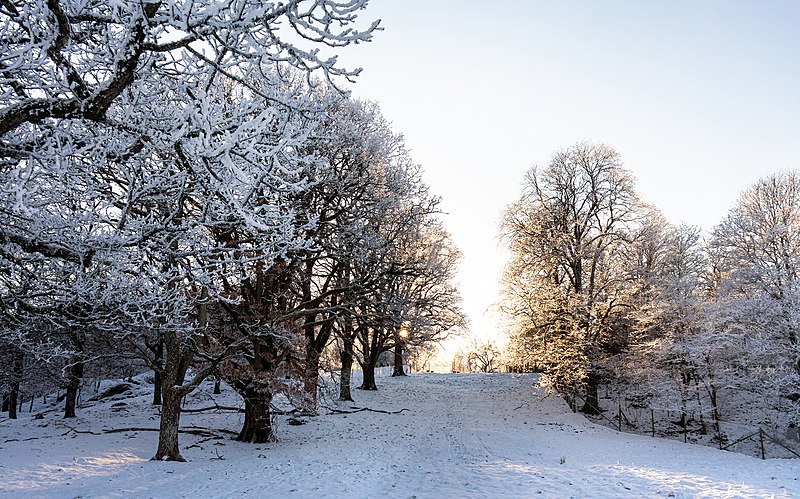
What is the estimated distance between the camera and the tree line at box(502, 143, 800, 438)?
16.0 meters

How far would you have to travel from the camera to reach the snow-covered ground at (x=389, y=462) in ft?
29.2

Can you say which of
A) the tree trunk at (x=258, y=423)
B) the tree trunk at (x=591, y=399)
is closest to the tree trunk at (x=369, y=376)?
the tree trunk at (x=591, y=399)

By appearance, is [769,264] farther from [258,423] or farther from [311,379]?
[258,423]

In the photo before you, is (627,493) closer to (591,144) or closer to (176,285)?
(176,285)

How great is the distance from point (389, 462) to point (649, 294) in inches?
593

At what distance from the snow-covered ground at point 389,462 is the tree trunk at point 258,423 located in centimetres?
51

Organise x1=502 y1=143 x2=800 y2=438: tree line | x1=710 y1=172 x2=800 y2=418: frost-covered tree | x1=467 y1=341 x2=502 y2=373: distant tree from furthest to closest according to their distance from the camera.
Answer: x1=467 y1=341 x2=502 y2=373: distant tree → x1=502 y1=143 x2=800 y2=438: tree line → x1=710 y1=172 x2=800 y2=418: frost-covered tree

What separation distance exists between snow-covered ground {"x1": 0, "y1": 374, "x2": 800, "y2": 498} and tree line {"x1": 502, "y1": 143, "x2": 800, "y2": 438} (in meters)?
3.03

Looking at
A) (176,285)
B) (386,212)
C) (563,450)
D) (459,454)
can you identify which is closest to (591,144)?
(386,212)

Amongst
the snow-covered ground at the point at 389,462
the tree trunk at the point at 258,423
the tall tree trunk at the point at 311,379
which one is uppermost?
the tall tree trunk at the point at 311,379

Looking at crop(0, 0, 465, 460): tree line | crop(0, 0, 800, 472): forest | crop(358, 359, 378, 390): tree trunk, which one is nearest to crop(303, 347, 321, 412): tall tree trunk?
crop(0, 0, 800, 472): forest

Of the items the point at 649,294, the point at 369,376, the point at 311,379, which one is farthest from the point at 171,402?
the point at 649,294

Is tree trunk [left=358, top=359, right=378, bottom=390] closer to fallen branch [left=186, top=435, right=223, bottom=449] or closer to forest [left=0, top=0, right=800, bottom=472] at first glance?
forest [left=0, top=0, right=800, bottom=472]

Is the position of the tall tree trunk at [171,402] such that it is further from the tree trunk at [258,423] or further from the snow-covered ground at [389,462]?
the tree trunk at [258,423]
